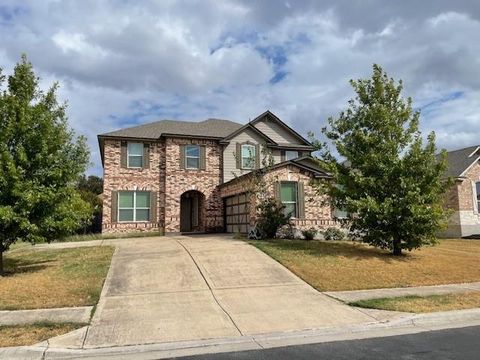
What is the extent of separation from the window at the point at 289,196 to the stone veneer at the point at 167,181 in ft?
19.4

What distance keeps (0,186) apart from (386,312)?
9.95 meters

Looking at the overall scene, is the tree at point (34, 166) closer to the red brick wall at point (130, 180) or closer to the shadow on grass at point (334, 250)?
the shadow on grass at point (334, 250)

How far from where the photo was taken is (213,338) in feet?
24.3

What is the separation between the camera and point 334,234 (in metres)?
20.6

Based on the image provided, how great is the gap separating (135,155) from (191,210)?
4993mm

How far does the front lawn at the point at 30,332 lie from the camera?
7.00m

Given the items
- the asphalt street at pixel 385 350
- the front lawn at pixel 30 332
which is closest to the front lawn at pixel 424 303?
the asphalt street at pixel 385 350

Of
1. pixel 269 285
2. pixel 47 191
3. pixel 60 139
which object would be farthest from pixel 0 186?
pixel 269 285

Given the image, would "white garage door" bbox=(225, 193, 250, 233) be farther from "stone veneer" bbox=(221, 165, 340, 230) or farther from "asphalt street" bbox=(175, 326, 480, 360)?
"asphalt street" bbox=(175, 326, 480, 360)

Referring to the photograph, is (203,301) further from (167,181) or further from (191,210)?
(191,210)

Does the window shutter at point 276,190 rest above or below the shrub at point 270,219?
above

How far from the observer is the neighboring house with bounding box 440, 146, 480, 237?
27.6 metres

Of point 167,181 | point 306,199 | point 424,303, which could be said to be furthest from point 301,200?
point 424,303

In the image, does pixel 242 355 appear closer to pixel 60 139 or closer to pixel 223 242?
pixel 60 139
